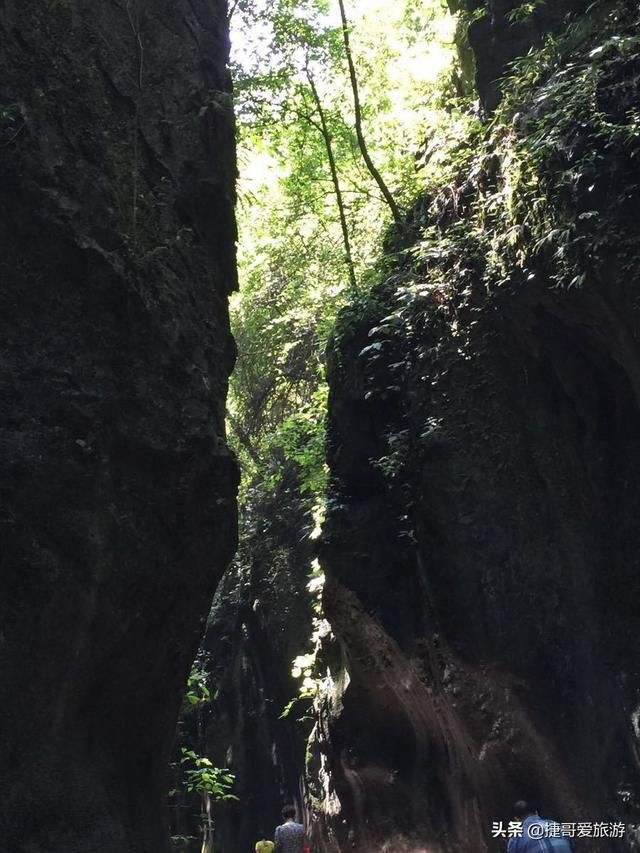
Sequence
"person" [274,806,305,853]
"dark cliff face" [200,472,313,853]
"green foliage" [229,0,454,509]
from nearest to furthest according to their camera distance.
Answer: "person" [274,806,305,853] → "green foliage" [229,0,454,509] → "dark cliff face" [200,472,313,853]

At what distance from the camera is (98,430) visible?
5.72 meters

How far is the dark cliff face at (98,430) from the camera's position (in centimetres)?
516

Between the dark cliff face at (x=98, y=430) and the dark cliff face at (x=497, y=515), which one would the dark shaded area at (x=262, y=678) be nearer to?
the dark cliff face at (x=497, y=515)

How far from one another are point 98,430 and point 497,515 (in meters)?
4.63

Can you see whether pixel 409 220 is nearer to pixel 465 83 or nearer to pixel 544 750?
A: pixel 465 83

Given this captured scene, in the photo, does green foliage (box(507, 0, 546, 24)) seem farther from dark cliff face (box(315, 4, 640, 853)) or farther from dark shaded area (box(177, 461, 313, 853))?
dark shaded area (box(177, 461, 313, 853))

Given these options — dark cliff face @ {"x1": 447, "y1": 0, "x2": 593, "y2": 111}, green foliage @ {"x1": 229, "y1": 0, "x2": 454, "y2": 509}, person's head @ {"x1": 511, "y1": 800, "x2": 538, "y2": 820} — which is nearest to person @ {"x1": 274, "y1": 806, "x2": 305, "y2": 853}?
person's head @ {"x1": 511, "y1": 800, "x2": 538, "y2": 820}

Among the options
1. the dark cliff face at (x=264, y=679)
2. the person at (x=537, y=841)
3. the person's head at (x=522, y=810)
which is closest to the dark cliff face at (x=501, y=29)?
the person's head at (x=522, y=810)

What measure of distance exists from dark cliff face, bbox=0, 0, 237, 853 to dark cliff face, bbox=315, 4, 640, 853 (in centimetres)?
298

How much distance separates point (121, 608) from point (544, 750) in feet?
14.3

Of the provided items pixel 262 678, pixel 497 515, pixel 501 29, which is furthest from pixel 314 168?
pixel 262 678

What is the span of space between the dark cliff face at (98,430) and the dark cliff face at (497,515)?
9.78 ft

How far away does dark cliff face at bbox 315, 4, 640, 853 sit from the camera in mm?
7164

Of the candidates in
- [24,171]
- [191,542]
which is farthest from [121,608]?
[24,171]
